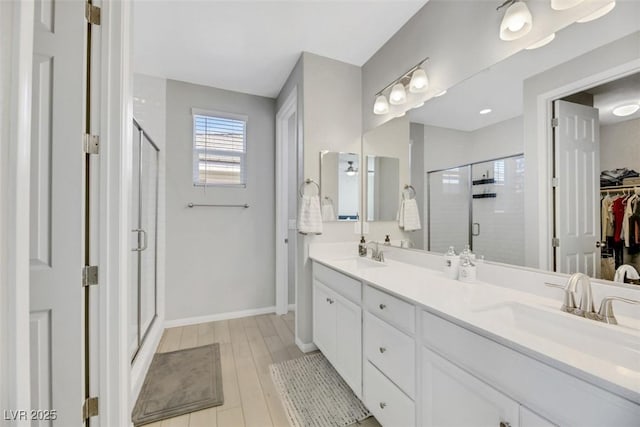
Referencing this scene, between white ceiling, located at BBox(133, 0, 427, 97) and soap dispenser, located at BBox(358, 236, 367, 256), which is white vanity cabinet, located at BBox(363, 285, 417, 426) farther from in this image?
white ceiling, located at BBox(133, 0, 427, 97)

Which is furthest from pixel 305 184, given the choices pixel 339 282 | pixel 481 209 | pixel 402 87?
pixel 481 209

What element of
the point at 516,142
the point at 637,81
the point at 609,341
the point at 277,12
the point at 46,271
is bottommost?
the point at 609,341

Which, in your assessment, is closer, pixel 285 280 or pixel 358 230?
pixel 358 230

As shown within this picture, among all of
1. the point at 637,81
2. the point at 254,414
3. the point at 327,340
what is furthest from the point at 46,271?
the point at 637,81

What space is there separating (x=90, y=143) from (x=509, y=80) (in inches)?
80.3

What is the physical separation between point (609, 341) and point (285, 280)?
282 cm

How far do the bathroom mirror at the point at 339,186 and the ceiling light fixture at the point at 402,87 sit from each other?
0.50 meters

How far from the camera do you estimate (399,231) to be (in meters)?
2.21

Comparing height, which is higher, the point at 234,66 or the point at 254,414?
the point at 234,66

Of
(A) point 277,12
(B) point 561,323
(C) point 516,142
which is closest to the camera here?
(B) point 561,323

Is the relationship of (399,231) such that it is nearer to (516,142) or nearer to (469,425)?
(516,142)

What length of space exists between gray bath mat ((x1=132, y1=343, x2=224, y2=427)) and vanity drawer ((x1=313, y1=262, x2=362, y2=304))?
1.05 metres

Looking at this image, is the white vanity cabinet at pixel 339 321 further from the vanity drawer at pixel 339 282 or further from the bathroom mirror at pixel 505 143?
the bathroom mirror at pixel 505 143

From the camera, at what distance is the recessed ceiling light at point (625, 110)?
943 mm
